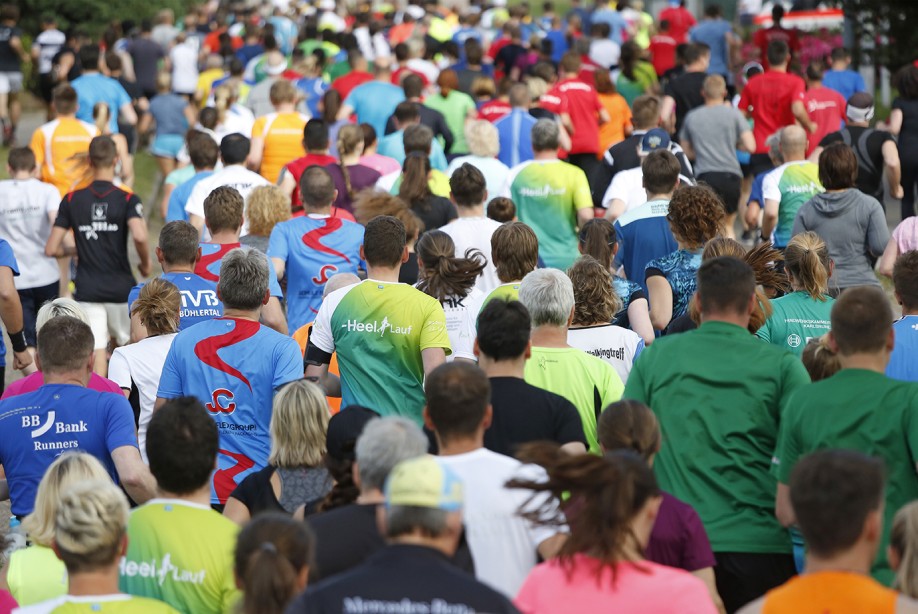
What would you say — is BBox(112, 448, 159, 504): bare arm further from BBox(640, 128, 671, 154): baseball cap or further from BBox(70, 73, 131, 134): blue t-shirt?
BBox(70, 73, 131, 134): blue t-shirt

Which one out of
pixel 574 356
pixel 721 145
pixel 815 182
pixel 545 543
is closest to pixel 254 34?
pixel 721 145

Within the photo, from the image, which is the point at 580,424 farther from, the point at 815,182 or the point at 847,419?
the point at 815,182

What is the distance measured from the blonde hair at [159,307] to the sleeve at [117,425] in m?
1.25

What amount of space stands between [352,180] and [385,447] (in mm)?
7289

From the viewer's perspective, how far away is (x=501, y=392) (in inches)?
211

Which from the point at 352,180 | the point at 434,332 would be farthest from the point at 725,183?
the point at 434,332

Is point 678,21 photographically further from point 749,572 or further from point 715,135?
point 749,572

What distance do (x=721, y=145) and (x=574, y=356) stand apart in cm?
838

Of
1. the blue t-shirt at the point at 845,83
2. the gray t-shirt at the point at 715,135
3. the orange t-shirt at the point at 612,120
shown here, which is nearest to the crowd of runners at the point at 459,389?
the gray t-shirt at the point at 715,135

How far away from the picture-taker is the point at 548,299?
616cm

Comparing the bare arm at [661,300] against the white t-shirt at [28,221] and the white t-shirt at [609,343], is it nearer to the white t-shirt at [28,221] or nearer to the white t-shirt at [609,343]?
the white t-shirt at [609,343]

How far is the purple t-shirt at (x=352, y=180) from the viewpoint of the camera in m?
11.2

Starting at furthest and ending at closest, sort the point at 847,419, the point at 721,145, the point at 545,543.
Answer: the point at 721,145, the point at 847,419, the point at 545,543

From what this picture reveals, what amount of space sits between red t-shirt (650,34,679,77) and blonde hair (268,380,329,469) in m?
16.8
